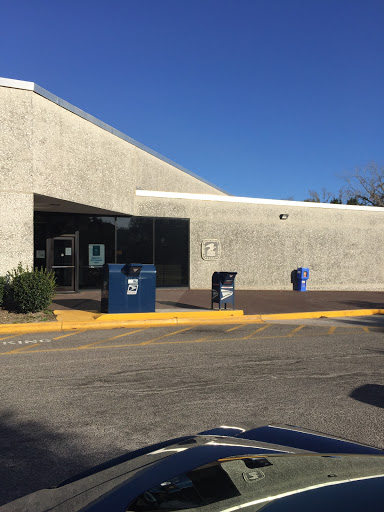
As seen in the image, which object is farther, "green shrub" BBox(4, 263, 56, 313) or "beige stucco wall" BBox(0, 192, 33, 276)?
"beige stucco wall" BBox(0, 192, 33, 276)

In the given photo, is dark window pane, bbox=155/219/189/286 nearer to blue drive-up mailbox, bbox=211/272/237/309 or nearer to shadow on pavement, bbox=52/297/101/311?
shadow on pavement, bbox=52/297/101/311

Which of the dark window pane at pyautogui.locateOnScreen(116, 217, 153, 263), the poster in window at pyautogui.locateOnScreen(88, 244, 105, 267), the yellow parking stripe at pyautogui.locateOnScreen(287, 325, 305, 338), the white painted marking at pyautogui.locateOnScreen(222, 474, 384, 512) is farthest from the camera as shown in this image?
the dark window pane at pyautogui.locateOnScreen(116, 217, 153, 263)

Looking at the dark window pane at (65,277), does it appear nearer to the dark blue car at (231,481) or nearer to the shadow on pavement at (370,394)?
the shadow on pavement at (370,394)

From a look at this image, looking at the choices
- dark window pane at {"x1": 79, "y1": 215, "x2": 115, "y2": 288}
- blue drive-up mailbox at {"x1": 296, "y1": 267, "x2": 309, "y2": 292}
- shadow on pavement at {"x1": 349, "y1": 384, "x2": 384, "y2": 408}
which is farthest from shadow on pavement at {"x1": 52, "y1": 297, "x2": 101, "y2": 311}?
blue drive-up mailbox at {"x1": 296, "y1": 267, "x2": 309, "y2": 292}

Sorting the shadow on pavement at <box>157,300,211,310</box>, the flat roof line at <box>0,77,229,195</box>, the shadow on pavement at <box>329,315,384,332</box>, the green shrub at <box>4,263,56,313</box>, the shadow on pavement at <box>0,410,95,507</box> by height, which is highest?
the flat roof line at <box>0,77,229,195</box>

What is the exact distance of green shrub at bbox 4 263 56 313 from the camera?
12172mm

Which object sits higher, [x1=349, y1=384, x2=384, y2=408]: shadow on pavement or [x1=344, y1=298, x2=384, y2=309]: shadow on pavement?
[x1=344, y1=298, x2=384, y2=309]: shadow on pavement

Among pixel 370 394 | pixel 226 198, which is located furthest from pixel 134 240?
pixel 370 394

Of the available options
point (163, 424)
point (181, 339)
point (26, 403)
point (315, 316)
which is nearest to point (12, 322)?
point (181, 339)

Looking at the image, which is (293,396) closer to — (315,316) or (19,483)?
(19,483)

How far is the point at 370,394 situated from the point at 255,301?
35.9 feet

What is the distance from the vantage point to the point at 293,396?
229 inches

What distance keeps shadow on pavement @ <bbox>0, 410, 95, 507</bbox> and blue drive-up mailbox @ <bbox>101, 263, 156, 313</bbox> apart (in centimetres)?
725

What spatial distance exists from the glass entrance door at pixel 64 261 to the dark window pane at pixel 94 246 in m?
0.42
